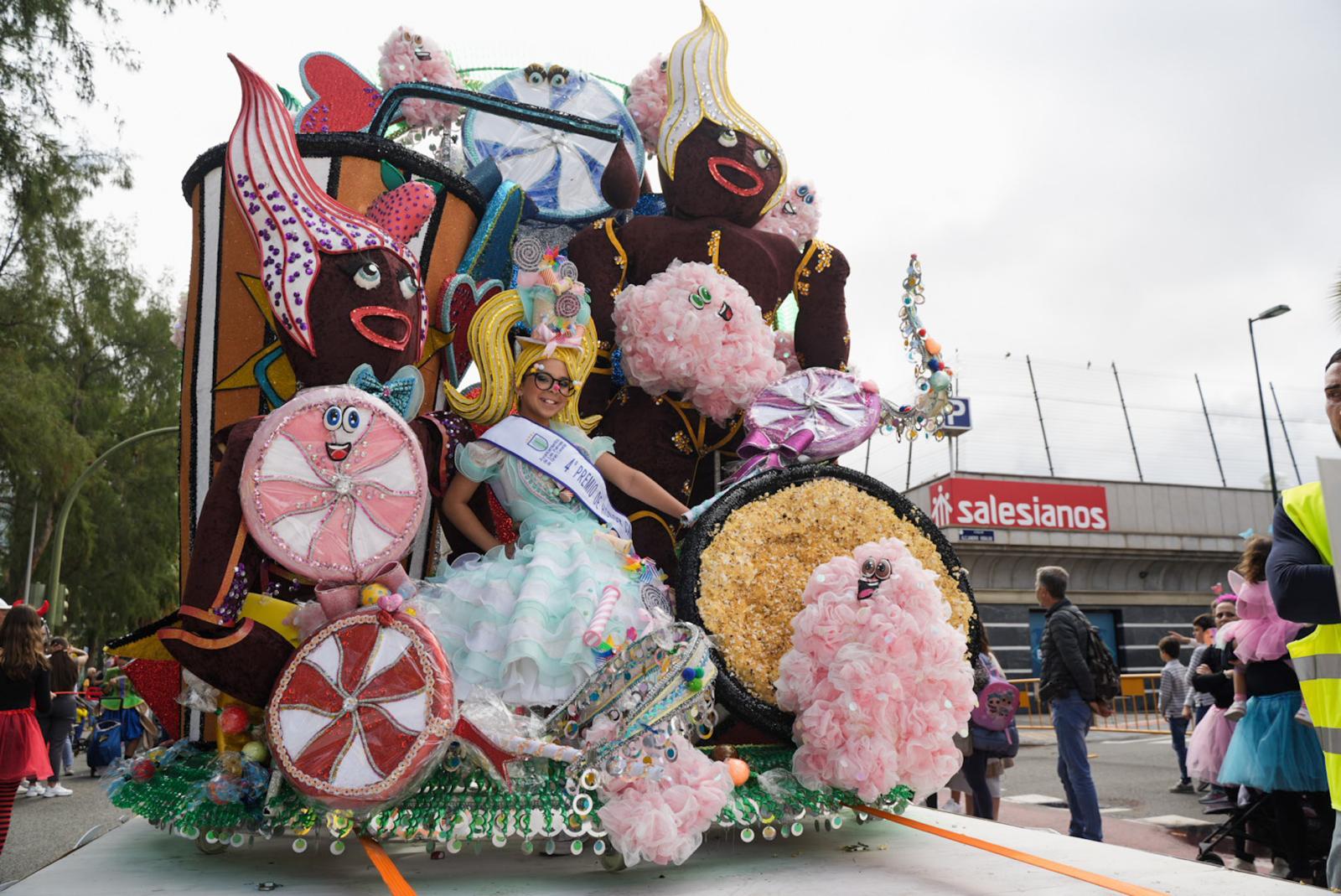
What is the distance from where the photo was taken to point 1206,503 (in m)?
24.4

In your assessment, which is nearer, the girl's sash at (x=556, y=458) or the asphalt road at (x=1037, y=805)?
the girl's sash at (x=556, y=458)

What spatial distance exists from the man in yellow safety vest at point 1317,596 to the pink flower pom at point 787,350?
228 centimetres

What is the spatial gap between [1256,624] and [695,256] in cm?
320

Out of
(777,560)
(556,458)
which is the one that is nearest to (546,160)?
(556,458)

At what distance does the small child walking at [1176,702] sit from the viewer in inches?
337

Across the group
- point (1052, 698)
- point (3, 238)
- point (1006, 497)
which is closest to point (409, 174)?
point (1052, 698)

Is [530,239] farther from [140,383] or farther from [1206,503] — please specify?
[1206,503]

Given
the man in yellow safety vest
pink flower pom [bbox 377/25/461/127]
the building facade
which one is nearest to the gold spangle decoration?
the man in yellow safety vest

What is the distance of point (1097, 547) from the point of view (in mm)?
22703

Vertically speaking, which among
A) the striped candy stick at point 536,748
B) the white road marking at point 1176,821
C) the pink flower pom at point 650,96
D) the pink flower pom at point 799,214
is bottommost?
the white road marking at point 1176,821

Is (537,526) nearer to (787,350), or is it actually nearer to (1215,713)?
(787,350)

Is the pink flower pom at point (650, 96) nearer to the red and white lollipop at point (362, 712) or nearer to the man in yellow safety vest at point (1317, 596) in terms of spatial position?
the red and white lollipop at point (362, 712)

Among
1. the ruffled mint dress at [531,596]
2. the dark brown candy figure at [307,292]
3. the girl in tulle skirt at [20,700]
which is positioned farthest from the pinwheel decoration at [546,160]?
the girl in tulle skirt at [20,700]

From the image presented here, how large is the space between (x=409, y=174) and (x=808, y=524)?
2047 millimetres
